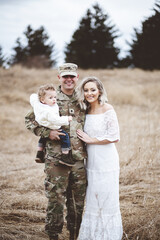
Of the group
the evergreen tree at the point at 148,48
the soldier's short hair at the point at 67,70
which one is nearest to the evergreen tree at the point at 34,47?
the evergreen tree at the point at 148,48

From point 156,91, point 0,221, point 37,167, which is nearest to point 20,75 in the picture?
point 156,91

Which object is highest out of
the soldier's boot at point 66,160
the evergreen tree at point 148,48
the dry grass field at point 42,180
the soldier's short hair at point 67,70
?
the evergreen tree at point 148,48

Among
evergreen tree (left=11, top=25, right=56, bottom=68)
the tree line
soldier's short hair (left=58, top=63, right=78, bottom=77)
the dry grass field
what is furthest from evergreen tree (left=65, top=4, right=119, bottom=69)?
soldier's short hair (left=58, top=63, right=78, bottom=77)

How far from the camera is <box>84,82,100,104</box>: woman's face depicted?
336 centimetres

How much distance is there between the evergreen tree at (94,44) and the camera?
1210 inches

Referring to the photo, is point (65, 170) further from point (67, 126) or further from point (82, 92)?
point (82, 92)

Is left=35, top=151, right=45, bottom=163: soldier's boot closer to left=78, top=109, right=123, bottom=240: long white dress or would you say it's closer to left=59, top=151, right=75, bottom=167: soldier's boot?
left=59, top=151, right=75, bottom=167: soldier's boot

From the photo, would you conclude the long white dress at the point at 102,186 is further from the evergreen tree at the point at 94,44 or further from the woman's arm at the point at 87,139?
the evergreen tree at the point at 94,44

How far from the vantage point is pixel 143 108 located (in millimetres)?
12906

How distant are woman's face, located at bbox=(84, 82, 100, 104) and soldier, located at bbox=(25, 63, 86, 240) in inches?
7.9

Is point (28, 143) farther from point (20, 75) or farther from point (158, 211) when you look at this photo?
point (20, 75)

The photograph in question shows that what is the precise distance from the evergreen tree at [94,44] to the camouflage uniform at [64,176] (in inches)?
1091

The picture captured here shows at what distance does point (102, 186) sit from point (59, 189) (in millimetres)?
569

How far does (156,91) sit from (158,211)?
12.3 metres
